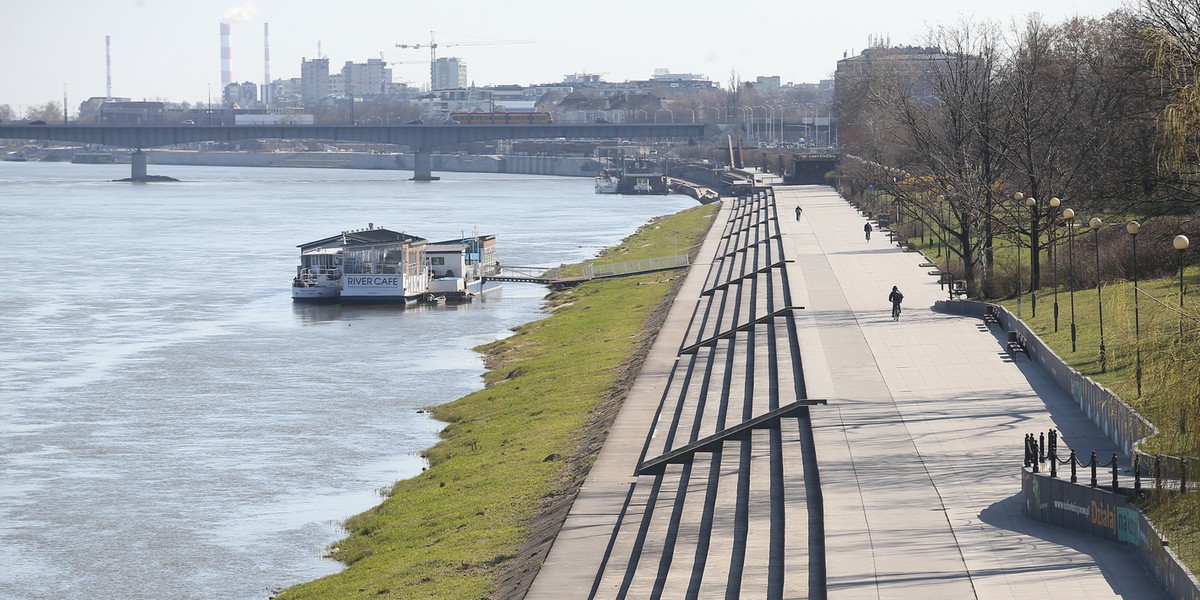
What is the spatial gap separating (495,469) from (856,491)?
1038 cm

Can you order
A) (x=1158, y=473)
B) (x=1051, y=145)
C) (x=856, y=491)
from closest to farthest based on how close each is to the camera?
1. (x=1158, y=473)
2. (x=856, y=491)
3. (x=1051, y=145)

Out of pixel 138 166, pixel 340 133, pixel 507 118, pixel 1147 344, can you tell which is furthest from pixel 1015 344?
pixel 138 166

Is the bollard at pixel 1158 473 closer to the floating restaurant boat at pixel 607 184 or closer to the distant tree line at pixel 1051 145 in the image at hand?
the distant tree line at pixel 1051 145

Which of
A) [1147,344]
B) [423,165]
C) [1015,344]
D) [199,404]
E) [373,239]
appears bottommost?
[199,404]

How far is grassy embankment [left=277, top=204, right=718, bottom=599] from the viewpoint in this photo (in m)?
22.8

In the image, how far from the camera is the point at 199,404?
1572 inches

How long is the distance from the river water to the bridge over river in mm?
62640

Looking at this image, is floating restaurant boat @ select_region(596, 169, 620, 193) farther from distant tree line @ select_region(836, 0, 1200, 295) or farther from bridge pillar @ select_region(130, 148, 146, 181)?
distant tree line @ select_region(836, 0, 1200, 295)

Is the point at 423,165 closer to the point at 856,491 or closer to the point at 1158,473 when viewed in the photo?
the point at 856,491

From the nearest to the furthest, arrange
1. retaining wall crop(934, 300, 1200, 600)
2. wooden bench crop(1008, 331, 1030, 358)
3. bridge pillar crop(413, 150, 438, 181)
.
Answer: retaining wall crop(934, 300, 1200, 600) < wooden bench crop(1008, 331, 1030, 358) < bridge pillar crop(413, 150, 438, 181)

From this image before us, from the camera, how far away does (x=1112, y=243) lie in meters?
41.4

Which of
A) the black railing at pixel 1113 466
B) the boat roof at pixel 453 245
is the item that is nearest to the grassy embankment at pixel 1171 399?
the black railing at pixel 1113 466

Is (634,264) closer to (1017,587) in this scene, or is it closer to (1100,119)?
(1100,119)

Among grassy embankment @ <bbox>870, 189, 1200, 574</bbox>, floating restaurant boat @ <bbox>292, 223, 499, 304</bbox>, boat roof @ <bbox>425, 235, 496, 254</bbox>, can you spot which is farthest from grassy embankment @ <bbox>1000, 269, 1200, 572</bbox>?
boat roof @ <bbox>425, 235, 496, 254</bbox>
